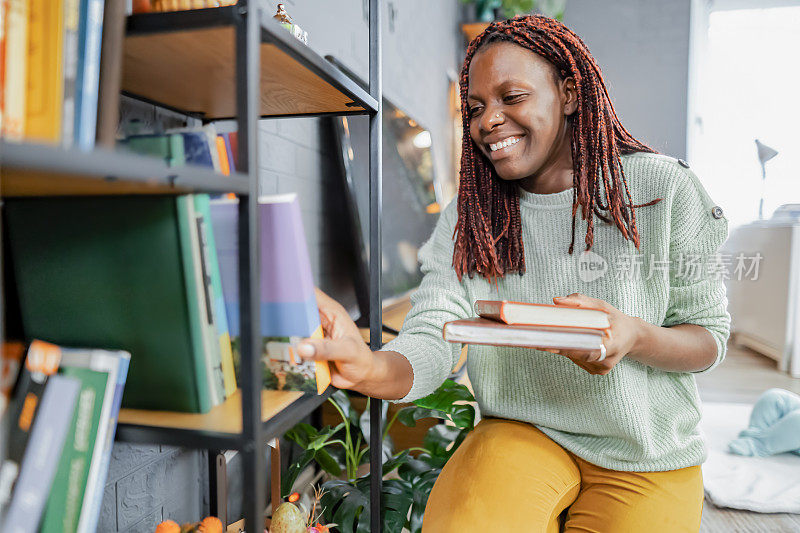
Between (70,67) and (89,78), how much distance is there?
0.02m

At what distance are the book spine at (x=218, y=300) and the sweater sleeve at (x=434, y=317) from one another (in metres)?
0.30

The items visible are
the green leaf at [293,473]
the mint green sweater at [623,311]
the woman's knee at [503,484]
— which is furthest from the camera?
the green leaf at [293,473]

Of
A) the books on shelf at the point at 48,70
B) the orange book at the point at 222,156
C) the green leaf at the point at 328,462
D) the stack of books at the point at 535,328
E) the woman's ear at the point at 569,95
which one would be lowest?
the green leaf at the point at 328,462

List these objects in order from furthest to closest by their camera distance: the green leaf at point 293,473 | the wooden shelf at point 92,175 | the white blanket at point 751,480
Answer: the white blanket at point 751,480
the green leaf at point 293,473
the wooden shelf at point 92,175

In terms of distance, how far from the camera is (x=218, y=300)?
560 mm

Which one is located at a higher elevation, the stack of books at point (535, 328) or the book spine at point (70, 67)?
the book spine at point (70, 67)

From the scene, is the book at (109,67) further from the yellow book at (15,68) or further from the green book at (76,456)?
the green book at (76,456)

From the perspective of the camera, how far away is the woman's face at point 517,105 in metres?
0.91

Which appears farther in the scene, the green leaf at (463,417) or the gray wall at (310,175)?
the green leaf at (463,417)

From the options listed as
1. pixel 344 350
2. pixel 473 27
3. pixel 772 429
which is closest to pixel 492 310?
pixel 344 350

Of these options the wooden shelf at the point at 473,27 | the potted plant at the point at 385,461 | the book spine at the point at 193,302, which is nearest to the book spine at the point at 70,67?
the book spine at the point at 193,302

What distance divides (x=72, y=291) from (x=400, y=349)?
0.46 metres

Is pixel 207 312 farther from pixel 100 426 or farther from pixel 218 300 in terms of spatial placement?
pixel 100 426

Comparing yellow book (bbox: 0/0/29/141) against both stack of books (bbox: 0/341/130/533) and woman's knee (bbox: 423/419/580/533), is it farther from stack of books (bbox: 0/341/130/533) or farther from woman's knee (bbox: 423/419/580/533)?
woman's knee (bbox: 423/419/580/533)
